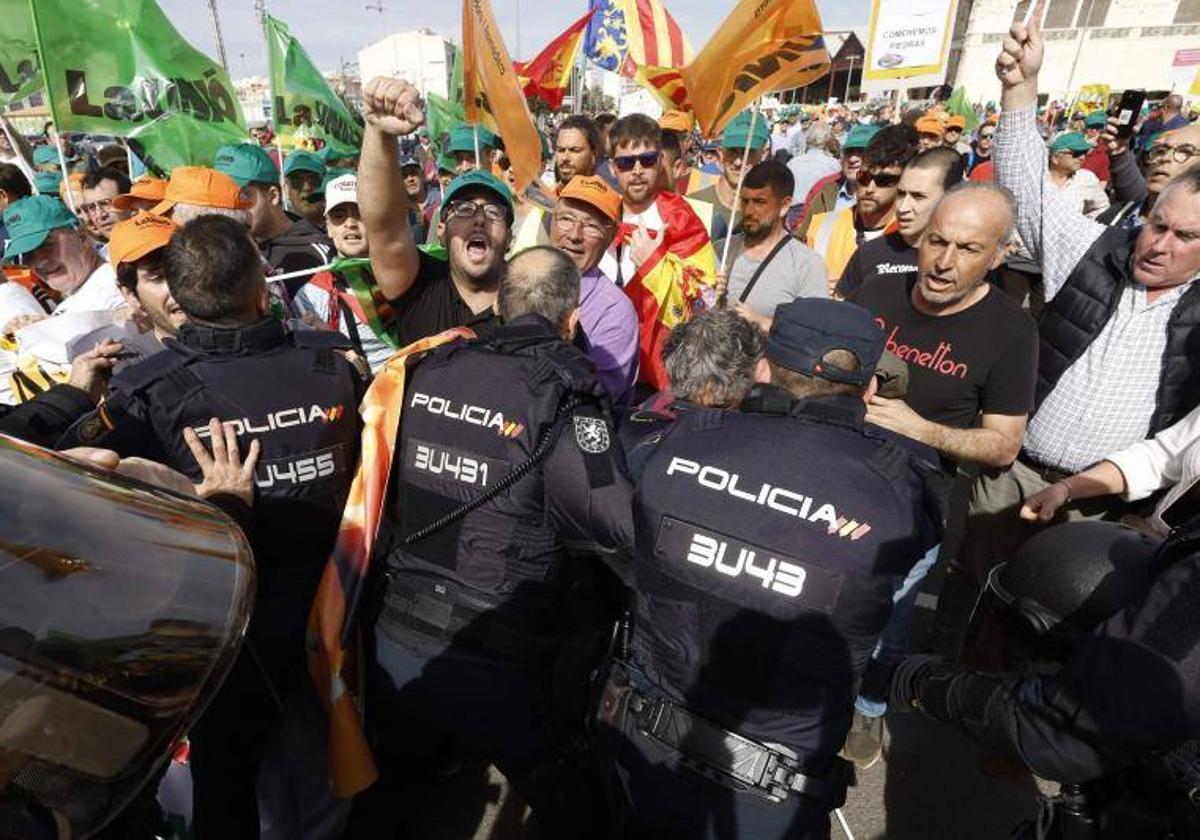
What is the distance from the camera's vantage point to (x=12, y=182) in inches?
217

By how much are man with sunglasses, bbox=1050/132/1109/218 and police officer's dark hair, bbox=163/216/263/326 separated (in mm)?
7419

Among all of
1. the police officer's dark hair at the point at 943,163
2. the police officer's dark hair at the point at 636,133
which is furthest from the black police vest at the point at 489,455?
the police officer's dark hair at the point at 943,163

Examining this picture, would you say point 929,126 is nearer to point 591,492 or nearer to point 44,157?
point 591,492

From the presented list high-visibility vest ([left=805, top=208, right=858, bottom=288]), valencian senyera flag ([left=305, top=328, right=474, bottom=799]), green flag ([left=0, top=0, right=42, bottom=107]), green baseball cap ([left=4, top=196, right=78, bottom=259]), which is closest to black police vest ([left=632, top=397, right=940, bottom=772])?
valencian senyera flag ([left=305, top=328, right=474, bottom=799])

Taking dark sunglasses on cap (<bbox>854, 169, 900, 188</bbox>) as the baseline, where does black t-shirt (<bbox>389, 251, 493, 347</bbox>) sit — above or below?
below

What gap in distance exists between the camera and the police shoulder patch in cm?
204

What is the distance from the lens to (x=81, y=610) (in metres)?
0.77

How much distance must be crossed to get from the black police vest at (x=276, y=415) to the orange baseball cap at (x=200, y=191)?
1.77m

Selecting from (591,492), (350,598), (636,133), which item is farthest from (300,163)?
(591,492)

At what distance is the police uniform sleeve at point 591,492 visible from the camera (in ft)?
6.49

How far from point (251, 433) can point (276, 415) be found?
0.29 feet

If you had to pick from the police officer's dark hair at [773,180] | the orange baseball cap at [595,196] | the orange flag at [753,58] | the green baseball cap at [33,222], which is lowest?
the green baseball cap at [33,222]

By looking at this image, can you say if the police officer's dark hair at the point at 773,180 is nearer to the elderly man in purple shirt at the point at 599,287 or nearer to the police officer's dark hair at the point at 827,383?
the elderly man in purple shirt at the point at 599,287

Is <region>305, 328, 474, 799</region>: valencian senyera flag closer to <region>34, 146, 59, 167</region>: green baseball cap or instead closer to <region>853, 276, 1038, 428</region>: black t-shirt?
<region>853, 276, 1038, 428</region>: black t-shirt
